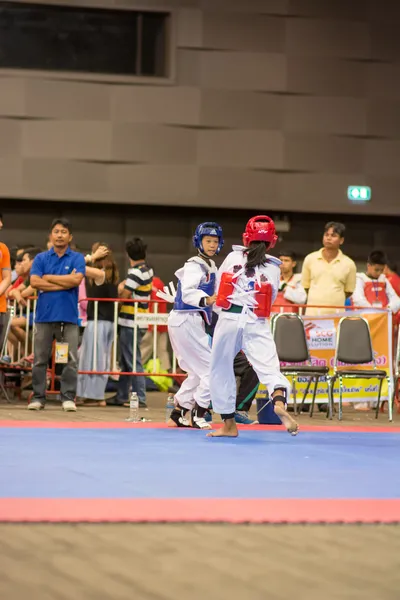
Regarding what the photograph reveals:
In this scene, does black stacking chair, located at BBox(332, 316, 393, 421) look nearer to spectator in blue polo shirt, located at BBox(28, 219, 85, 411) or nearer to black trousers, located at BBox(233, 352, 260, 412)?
black trousers, located at BBox(233, 352, 260, 412)

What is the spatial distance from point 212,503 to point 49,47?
12299mm

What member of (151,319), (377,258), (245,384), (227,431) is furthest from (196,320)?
(377,258)

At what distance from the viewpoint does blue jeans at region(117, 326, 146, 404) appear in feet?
37.9

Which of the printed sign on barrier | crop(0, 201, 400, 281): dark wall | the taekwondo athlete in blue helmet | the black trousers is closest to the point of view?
the taekwondo athlete in blue helmet

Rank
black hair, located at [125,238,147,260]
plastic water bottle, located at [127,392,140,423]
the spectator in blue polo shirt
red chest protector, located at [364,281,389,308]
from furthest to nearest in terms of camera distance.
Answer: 1. red chest protector, located at [364,281,389,308]
2. black hair, located at [125,238,147,260]
3. the spectator in blue polo shirt
4. plastic water bottle, located at [127,392,140,423]

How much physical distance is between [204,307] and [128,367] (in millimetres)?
2955

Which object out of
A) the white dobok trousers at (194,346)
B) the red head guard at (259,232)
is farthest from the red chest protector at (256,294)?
the white dobok trousers at (194,346)

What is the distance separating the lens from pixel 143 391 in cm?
1166

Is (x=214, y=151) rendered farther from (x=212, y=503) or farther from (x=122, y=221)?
(x=212, y=503)

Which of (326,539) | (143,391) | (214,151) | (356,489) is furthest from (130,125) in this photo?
(326,539)

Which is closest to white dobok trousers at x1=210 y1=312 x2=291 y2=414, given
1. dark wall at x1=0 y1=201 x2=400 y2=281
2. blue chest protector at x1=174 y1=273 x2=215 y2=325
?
blue chest protector at x1=174 y1=273 x2=215 y2=325

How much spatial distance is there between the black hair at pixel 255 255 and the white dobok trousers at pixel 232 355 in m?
0.41

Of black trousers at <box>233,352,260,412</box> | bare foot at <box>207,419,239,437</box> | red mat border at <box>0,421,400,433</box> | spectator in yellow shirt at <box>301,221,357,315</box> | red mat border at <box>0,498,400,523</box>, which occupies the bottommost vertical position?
red mat border at <box>0,421,400,433</box>

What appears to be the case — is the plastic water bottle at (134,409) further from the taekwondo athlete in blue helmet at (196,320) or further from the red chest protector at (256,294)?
the red chest protector at (256,294)
